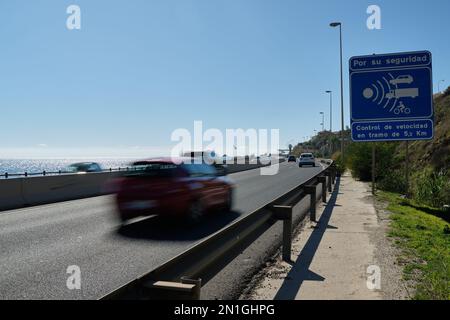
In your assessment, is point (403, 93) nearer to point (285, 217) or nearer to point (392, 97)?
point (392, 97)

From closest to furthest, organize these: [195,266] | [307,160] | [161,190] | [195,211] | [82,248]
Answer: [195,266], [82,248], [161,190], [195,211], [307,160]

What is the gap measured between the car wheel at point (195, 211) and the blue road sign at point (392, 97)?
7350mm

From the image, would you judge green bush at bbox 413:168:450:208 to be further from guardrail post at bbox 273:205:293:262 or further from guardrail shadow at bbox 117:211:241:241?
guardrail post at bbox 273:205:293:262

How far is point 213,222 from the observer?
9.92 metres

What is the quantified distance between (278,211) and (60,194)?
12.4 m

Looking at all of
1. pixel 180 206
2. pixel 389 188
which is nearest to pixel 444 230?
pixel 180 206

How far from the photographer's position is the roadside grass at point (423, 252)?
A: 4688 mm

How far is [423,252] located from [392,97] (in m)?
8.71

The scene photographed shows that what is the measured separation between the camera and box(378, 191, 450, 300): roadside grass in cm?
469

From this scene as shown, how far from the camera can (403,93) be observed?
45.8ft

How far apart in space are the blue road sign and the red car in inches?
292

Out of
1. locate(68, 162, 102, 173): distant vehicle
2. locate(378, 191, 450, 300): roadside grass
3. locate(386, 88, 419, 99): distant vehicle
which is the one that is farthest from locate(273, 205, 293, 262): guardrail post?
locate(68, 162, 102, 173): distant vehicle

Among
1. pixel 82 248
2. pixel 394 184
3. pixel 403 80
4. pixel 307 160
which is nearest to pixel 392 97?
pixel 403 80

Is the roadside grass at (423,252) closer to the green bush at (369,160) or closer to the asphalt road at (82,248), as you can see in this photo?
the asphalt road at (82,248)
